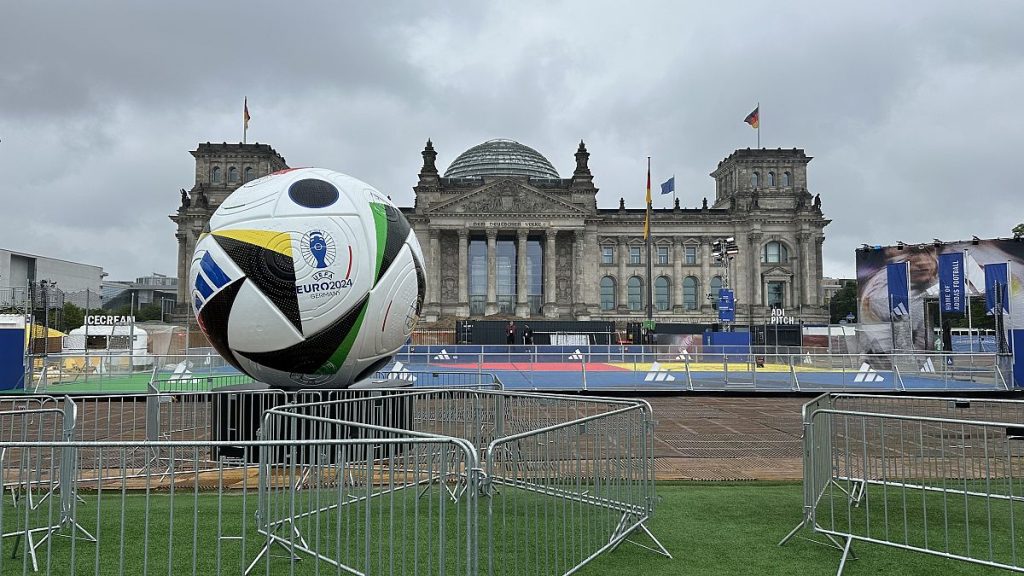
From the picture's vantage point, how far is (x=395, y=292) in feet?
29.5

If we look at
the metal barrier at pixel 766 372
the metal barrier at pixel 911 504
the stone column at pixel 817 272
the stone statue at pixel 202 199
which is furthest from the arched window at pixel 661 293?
the metal barrier at pixel 911 504

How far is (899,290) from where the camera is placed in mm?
34688

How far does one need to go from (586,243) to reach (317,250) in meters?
68.8

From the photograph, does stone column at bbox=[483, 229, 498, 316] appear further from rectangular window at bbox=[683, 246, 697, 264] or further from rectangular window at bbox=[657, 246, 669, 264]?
rectangular window at bbox=[683, 246, 697, 264]

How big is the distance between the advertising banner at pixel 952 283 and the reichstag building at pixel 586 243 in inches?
1601

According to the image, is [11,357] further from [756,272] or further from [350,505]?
[756,272]

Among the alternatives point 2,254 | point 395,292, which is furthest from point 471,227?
point 2,254

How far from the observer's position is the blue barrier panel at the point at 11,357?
2197cm

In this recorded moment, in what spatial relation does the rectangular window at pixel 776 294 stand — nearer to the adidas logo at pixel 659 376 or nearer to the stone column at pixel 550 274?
the stone column at pixel 550 274

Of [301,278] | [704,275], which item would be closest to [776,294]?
[704,275]

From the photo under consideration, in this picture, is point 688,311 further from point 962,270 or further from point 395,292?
point 395,292

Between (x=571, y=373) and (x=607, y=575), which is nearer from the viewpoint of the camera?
(x=607, y=575)

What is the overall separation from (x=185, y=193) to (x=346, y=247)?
77740 millimetres

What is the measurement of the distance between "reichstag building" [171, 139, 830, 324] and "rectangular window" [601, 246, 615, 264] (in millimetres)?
228
